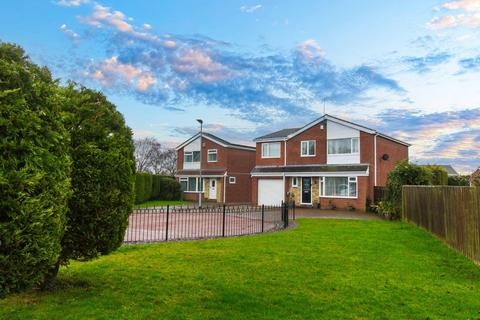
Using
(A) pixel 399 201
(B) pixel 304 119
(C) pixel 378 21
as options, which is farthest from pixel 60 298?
(B) pixel 304 119

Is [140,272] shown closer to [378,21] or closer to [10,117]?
[10,117]

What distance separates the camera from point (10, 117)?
125 inches

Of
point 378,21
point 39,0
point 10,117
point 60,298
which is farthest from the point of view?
point 378,21

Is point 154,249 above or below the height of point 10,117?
below

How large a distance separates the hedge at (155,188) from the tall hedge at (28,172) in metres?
26.0

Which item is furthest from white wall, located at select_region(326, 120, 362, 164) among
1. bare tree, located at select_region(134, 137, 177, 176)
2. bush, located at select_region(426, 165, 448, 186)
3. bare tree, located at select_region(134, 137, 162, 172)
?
bare tree, located at select_region(134, 137, 162, 172)

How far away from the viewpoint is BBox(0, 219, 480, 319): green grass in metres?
4.95

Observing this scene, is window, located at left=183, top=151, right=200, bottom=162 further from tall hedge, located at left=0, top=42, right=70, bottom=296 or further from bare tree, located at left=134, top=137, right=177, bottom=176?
tall hedge, located at left=0, top=42, right=70, bottom=296

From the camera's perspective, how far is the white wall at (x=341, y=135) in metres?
27.4

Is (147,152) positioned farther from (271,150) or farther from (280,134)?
(280,134)

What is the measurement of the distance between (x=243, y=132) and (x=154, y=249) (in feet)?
98.6

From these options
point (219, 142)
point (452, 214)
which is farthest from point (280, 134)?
point (452, 214)

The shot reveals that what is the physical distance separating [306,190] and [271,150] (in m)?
4.90

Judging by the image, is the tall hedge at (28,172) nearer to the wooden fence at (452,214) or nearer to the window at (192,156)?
the wooden fence at (452,214)
